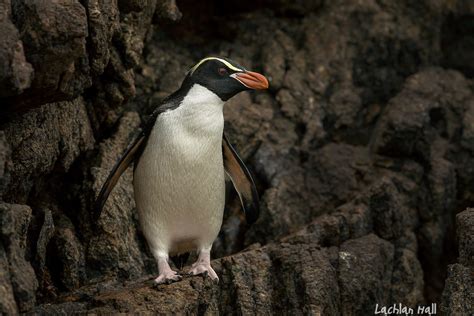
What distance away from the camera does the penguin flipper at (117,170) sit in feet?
21.0

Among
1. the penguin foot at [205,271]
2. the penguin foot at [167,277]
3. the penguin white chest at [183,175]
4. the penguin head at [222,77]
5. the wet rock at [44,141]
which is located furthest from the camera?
the penguin head at [222,77]

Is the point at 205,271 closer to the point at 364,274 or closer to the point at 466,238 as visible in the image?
the point at 364,274

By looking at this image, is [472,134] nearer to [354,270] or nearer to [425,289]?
[425,289]

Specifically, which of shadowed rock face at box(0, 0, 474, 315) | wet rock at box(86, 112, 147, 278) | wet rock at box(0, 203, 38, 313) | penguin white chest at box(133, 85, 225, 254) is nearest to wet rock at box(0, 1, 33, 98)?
shadowed rock face at box(0, 0, 474, 315)

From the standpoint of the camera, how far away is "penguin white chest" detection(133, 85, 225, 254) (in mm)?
6348

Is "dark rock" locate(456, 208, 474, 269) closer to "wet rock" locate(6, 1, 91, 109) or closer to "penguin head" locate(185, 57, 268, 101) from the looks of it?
"penguin head" locate(185, 57, 268, 101)

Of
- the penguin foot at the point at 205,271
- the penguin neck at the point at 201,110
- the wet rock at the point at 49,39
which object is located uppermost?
the wet rock at the point at 49,39

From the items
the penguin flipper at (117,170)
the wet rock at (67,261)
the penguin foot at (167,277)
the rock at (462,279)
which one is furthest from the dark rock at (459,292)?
the wet rock at (67,261)

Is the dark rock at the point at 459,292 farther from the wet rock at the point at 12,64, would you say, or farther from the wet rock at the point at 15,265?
the wet rock at the point at 12,64

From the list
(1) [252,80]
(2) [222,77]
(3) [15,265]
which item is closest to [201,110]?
(2) [222,77]

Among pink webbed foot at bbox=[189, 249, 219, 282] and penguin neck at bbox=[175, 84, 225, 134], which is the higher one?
penguin neck at bbox=[175, 84, 225, 134]

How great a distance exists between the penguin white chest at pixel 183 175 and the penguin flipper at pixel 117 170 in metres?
0.10

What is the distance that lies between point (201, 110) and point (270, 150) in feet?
6.96

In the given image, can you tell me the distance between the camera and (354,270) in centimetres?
689
